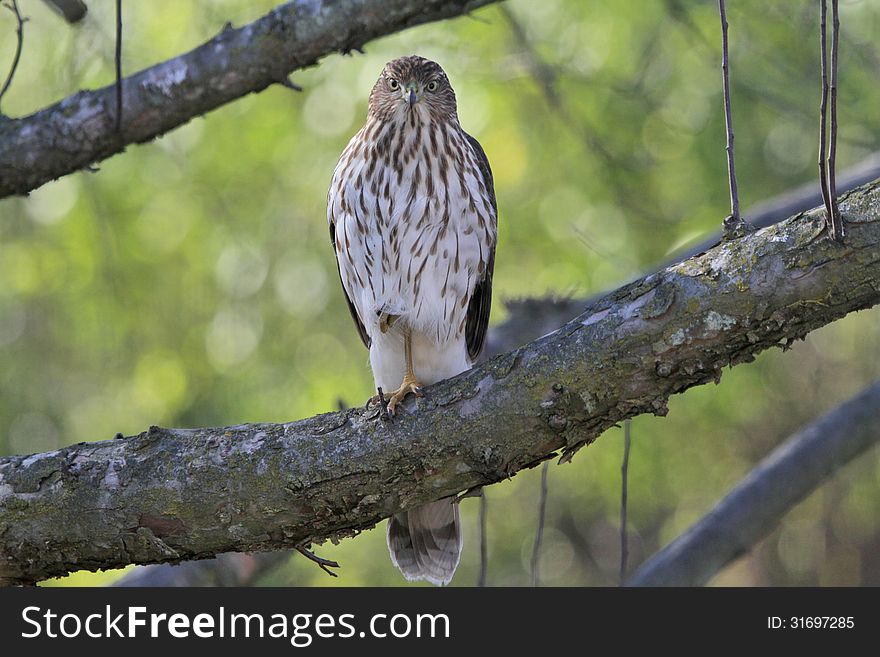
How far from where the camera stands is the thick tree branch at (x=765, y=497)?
13.4 ft

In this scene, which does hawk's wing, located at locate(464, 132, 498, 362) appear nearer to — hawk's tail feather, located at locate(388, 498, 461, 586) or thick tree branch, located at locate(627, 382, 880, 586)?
hawk's tail feather, located at locate(388, 498, 461, 586)

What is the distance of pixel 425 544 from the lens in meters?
3.82

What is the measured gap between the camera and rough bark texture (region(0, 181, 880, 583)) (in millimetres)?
2461

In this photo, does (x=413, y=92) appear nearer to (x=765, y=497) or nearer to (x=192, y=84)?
(x=192, y=84)

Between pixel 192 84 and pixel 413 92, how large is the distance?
2.79 feet

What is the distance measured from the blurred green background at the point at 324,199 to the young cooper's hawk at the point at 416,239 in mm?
1231

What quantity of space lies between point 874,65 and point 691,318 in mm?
3065

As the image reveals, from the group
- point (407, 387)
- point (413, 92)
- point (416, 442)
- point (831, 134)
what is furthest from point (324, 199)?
point (831, 134)

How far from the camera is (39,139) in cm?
354

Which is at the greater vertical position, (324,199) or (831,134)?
(324,199)

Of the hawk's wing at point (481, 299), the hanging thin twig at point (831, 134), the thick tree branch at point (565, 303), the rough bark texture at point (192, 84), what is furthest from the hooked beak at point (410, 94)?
the hanging thin twig at point (831, 134)

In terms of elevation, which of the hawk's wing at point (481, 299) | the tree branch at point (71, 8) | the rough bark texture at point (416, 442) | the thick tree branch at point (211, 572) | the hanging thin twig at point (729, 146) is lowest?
the rough bark texture at point (416, 442)

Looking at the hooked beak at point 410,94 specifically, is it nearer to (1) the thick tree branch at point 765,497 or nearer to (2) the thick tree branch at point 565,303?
(2) the thick tree branch at point 565,303

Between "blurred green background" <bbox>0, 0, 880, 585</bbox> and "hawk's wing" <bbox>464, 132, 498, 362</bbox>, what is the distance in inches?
35.6
